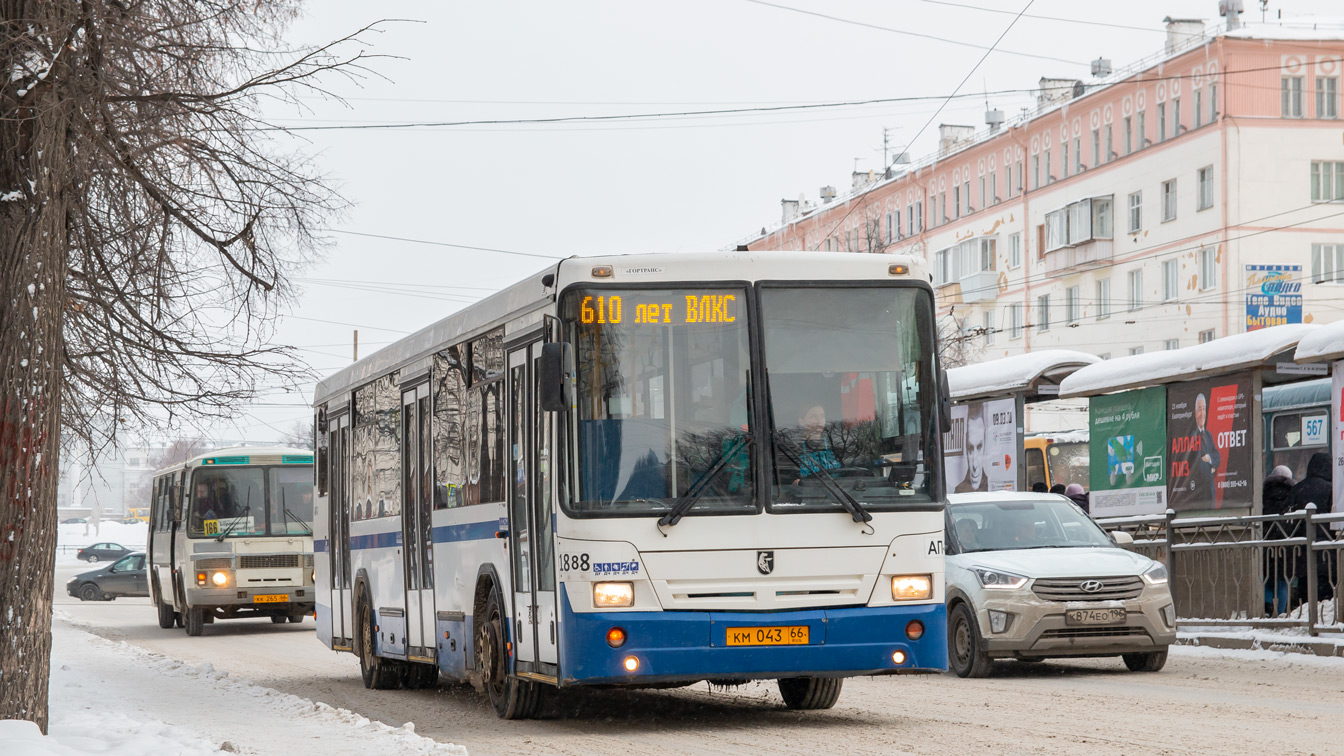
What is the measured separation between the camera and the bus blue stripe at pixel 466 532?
1245cm


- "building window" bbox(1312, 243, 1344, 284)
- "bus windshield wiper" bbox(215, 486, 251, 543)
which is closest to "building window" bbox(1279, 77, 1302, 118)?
"building window" bbox(1312, 243, 1344, 284)

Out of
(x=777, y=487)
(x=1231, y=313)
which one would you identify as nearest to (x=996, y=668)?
(x=777, y=487)

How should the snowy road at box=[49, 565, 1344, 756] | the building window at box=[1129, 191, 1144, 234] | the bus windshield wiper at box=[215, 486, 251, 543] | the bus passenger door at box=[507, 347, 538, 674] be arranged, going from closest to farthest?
the snowy road at box=[49, 565, 1344, 756] → the bus passenger door at box=[507, 347, 538, 674] → the bus windshield wiper at box=[215, 486, 251, 543] → the building window at box=[1129, 191, 1144, 234]

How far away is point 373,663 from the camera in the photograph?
645 inches

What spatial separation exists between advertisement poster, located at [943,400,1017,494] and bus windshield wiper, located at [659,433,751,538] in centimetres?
1252

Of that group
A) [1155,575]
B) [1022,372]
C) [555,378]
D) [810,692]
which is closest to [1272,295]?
[1022,372]

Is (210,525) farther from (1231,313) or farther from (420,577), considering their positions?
(1231,313)

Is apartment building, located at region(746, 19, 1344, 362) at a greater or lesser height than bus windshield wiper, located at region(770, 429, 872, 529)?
greater

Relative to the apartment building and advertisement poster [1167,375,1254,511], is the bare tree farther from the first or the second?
the apartment building

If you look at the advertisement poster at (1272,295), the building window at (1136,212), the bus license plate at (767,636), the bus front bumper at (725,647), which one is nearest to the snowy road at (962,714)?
the bus front bumper at (725,647)

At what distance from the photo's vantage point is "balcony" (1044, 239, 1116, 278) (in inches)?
2360

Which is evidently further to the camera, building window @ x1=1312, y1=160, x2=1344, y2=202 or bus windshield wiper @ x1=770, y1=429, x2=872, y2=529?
building window @ x1=1312, y1=160, x2=1344, y2=202

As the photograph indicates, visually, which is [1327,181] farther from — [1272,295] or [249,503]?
[249,503]

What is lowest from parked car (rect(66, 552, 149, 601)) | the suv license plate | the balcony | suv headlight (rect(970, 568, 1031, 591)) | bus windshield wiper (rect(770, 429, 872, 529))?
parked car (rect(66, 552, 149, 601))
